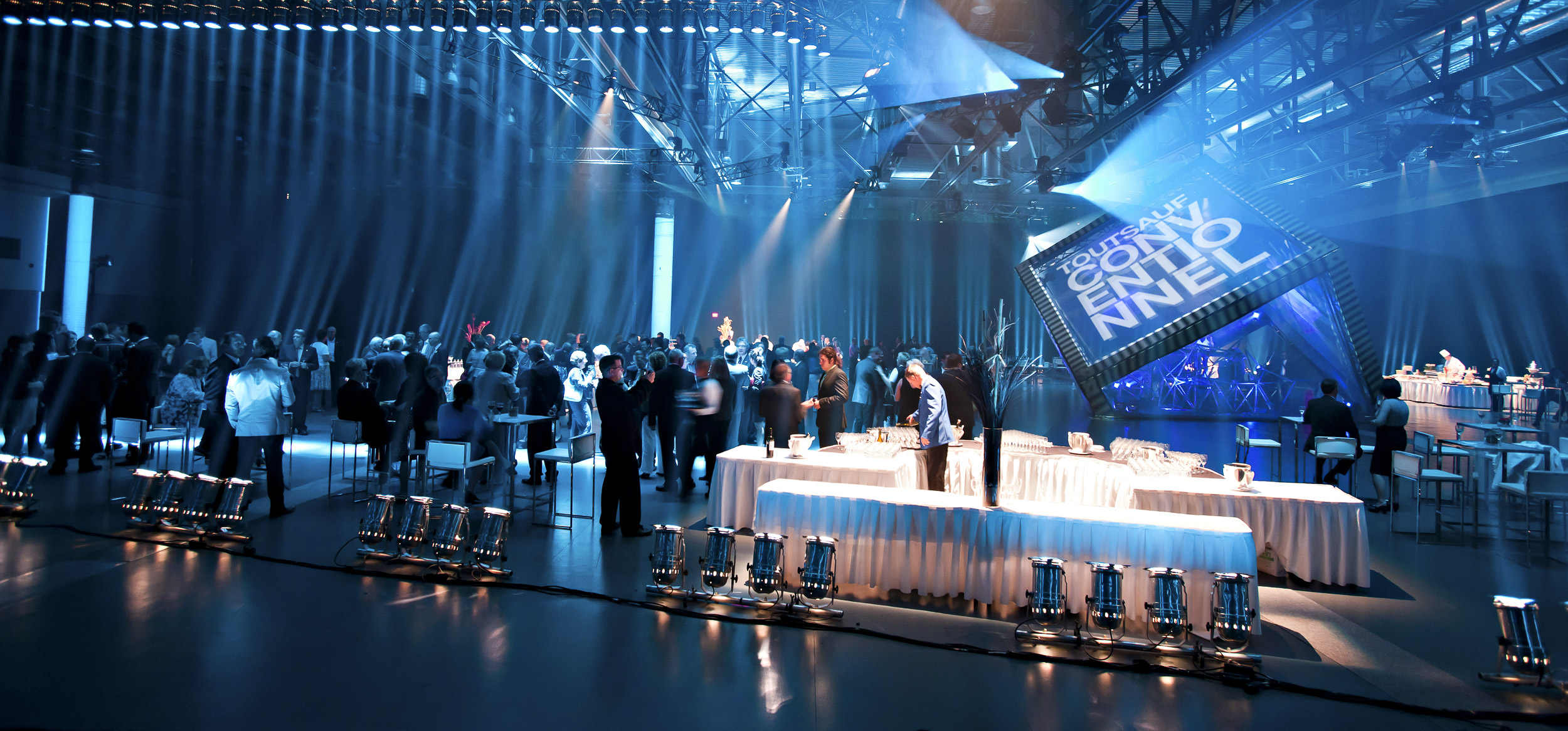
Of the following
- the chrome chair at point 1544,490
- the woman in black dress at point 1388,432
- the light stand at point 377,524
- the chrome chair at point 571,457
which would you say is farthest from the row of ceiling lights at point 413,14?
the chrome chair at point 1544,490

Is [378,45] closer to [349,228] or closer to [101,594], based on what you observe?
[349,228]

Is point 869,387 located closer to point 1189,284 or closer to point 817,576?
point 1189,284

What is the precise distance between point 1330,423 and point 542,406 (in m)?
6.69

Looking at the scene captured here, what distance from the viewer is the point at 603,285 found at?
58.2 ft

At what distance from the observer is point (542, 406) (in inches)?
272

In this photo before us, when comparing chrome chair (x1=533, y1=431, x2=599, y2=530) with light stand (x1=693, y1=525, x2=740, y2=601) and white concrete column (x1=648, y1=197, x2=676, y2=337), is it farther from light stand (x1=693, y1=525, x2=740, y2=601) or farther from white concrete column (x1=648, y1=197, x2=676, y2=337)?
white concrete column (x1=648, y1=197, x2=676, y2=337)

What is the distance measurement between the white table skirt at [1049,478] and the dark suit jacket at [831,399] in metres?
1.43

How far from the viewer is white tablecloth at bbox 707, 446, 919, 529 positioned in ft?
16.4

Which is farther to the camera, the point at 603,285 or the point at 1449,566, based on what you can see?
the point at 603,285

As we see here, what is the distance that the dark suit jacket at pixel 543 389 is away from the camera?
690 cm

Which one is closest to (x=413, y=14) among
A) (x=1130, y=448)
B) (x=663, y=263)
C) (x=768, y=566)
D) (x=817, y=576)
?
(x=768, y=566)

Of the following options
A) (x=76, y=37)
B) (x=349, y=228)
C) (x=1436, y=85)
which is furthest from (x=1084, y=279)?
(x=349, y=228)

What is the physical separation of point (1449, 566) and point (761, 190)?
1387cm

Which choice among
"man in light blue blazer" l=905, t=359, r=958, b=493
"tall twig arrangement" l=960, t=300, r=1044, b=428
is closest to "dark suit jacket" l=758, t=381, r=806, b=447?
"man in light blue blazer" l=905, t=359, r=958, b=493
